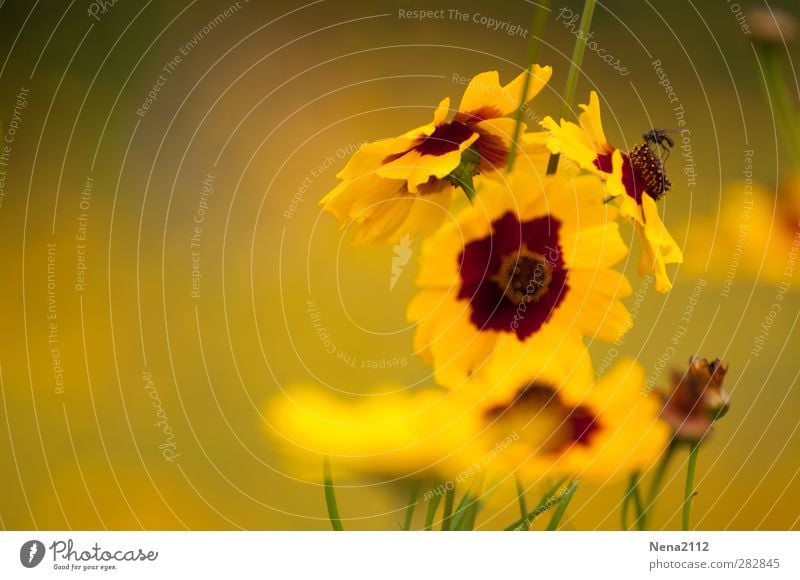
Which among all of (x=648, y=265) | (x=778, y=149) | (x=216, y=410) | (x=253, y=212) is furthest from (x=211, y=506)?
(x=778, y=149)

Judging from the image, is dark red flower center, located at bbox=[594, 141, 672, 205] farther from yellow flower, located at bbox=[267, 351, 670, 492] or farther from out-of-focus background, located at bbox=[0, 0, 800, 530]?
yellow flower, located at bbox=[267, 351, 670, 492]

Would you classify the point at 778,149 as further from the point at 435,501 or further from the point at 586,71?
the point at 435,501

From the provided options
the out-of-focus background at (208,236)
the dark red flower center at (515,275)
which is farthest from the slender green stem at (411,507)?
the dark red flower center at (515,275)

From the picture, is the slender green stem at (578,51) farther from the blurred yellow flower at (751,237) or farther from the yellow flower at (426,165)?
the blurred yellow flower at (751,237)

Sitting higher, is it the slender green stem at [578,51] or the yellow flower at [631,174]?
the slender green stem at [578,51]
